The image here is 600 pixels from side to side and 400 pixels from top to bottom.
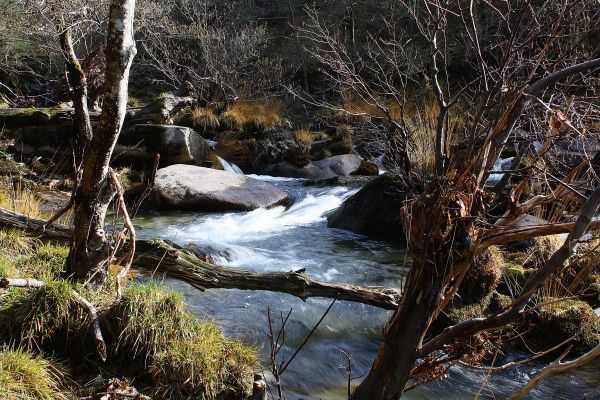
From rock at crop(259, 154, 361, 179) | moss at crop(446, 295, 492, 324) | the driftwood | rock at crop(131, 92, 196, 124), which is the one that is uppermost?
rock at crop(131, 92, 196, 124)

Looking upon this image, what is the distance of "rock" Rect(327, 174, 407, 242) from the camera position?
7857mm

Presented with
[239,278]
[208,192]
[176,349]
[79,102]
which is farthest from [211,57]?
[176,349]

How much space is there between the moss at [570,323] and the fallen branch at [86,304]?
11.9 ft

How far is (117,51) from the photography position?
3057mm

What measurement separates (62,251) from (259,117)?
10.5 m

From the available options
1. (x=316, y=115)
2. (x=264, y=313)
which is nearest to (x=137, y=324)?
(x=264, y=313)

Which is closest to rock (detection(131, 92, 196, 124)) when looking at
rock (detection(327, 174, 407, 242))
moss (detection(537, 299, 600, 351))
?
rock (detection(327, 174, 407, 242))

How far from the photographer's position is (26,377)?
277 cm

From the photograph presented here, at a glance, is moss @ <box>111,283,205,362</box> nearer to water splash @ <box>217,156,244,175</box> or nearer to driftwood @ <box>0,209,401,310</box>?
driftwood @ <box>0,209,401,310</box>

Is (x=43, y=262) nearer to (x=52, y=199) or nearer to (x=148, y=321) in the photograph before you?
(x=148, y=321)

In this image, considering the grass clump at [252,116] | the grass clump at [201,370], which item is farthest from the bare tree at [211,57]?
the grass clump at [201,370]

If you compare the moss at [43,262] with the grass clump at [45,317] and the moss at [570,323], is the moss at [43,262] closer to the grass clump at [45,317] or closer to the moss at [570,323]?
the grass clump at [45,317]

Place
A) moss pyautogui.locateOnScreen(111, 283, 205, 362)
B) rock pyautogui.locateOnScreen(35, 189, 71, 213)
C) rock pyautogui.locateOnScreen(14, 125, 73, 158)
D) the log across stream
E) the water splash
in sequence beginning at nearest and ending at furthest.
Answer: moss pyautogui.locateOnScreen(111, 283, 205, 362) → the log across stream → rock pyautogui.locateOnScreen(35, 189, 71, 213) → rock pyautogui.locateOnScreen(14, 125, 73, 158) → the water splash

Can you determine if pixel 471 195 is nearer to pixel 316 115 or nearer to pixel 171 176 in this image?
pixel 171 176
